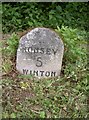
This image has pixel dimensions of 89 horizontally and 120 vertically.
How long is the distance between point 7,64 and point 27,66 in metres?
0.25

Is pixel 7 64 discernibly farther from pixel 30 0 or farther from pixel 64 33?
pixel 30 0

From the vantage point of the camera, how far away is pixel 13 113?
3.95m

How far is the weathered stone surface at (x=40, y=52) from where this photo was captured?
14.8 ft

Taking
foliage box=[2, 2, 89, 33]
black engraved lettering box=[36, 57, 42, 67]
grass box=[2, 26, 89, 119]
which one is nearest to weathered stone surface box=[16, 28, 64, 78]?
black engraved lettering box=[36, 57, 42, 67]

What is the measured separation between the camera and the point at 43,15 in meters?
6.93

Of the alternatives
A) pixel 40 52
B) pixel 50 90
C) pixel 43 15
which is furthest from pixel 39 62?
pixel 43 15

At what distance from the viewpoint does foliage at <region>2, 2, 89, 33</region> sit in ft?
21.8

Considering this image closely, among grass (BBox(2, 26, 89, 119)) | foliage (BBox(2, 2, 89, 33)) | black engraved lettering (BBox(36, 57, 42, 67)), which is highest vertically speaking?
foliage (BBox(2, 2, 89, 33))

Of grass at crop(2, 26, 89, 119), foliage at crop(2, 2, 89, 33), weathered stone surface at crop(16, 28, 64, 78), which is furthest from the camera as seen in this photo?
foliage at crop(2, 2, 89, 33)

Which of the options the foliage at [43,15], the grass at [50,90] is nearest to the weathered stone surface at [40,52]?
the grass at [50,90]

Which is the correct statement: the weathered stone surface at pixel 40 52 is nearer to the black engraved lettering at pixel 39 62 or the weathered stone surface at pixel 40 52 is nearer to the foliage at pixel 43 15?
the black engraved lettering at pixel 39 62

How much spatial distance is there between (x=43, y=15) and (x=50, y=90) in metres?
2.81

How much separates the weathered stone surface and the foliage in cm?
193

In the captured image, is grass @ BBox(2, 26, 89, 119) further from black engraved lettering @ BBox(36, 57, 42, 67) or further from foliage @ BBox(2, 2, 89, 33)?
foliage @ BBox(2, 2, 89, 33)
